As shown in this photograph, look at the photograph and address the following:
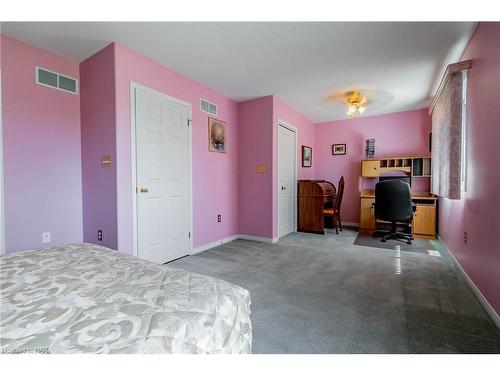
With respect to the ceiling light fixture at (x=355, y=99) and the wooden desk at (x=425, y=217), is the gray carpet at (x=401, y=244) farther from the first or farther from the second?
the ceiling light fixture at (x=355, y=99)

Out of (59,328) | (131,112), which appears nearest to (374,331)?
(59,328)

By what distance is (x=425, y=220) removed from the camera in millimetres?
3979

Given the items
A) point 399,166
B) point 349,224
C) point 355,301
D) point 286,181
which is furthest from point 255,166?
point 399,166

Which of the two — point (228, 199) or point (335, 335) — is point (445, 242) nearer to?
point (335, 335)

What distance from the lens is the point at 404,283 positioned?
90.0 inches

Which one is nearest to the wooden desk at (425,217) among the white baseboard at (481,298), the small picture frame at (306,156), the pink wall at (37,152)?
the white baseboard at (481,298)

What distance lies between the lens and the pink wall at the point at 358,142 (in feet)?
15.0

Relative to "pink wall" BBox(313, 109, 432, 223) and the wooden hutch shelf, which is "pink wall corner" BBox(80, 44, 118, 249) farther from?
"pink wall" BBox(313, 109, 432, 223)

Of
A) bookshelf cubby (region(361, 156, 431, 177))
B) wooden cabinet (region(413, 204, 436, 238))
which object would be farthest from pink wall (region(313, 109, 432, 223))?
wooden cabinet (region(413, 204, 436, 238))

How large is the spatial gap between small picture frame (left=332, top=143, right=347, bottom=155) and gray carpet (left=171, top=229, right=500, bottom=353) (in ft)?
8.28

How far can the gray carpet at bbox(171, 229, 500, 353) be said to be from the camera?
145 centimetres

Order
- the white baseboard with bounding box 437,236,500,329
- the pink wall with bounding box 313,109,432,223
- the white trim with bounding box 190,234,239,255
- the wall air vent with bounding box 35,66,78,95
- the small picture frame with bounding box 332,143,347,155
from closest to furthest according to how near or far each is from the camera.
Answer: the white baseboard with bounding box 437,236,500,329 → the wall air vent with bounding box 35,66,78,95 → the white trim with bounding box 190,234,239,255 → the pink wall with bounding box 313,109,432,223 → the small picture frame with bounding box 332,143,347,155

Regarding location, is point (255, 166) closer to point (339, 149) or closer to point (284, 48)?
point (284, 48)
